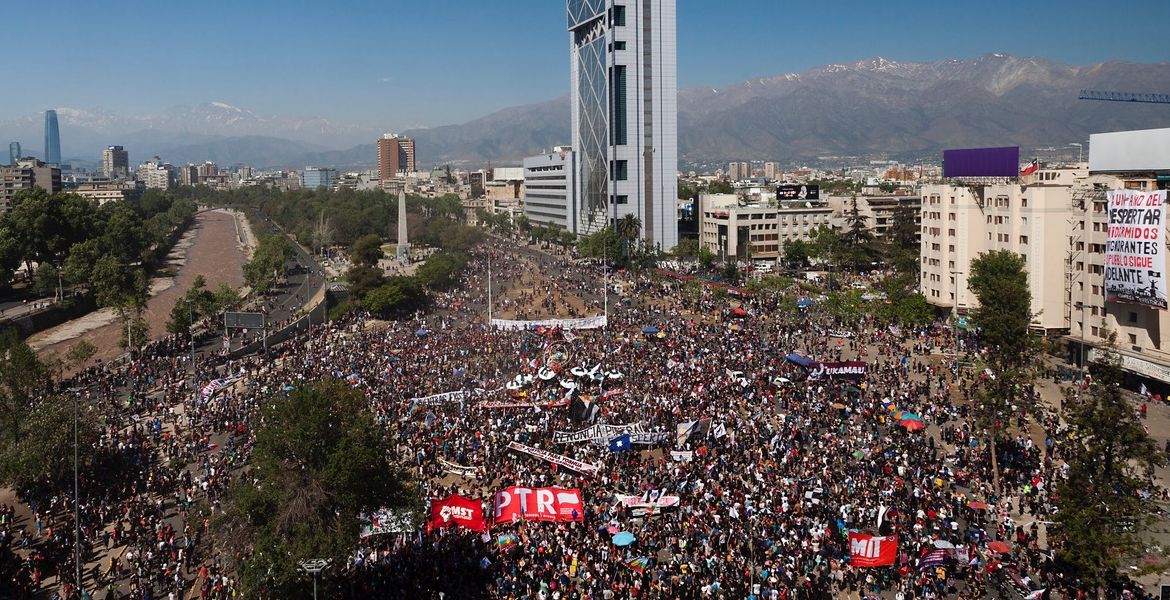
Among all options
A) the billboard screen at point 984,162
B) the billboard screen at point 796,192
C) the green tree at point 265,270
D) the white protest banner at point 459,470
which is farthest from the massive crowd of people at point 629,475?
the billboard screen at point 796,192

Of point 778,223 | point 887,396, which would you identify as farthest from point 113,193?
point 887,396

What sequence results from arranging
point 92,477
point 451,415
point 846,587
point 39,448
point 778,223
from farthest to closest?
point 778,223
point 451,415
point 92,477
point 39,448
point 846,587

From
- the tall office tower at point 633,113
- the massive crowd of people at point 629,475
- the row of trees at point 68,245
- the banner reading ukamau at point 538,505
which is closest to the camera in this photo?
the massive crowd of people at point 629,475

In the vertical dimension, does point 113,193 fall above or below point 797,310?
above

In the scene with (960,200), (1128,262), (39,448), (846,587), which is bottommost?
(846,587)

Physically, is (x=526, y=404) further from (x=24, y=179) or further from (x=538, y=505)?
(x=24, y=179)

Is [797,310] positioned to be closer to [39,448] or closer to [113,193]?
[39,448]

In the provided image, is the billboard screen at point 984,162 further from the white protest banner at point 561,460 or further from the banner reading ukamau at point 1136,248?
the white protest banner at point 561,460
